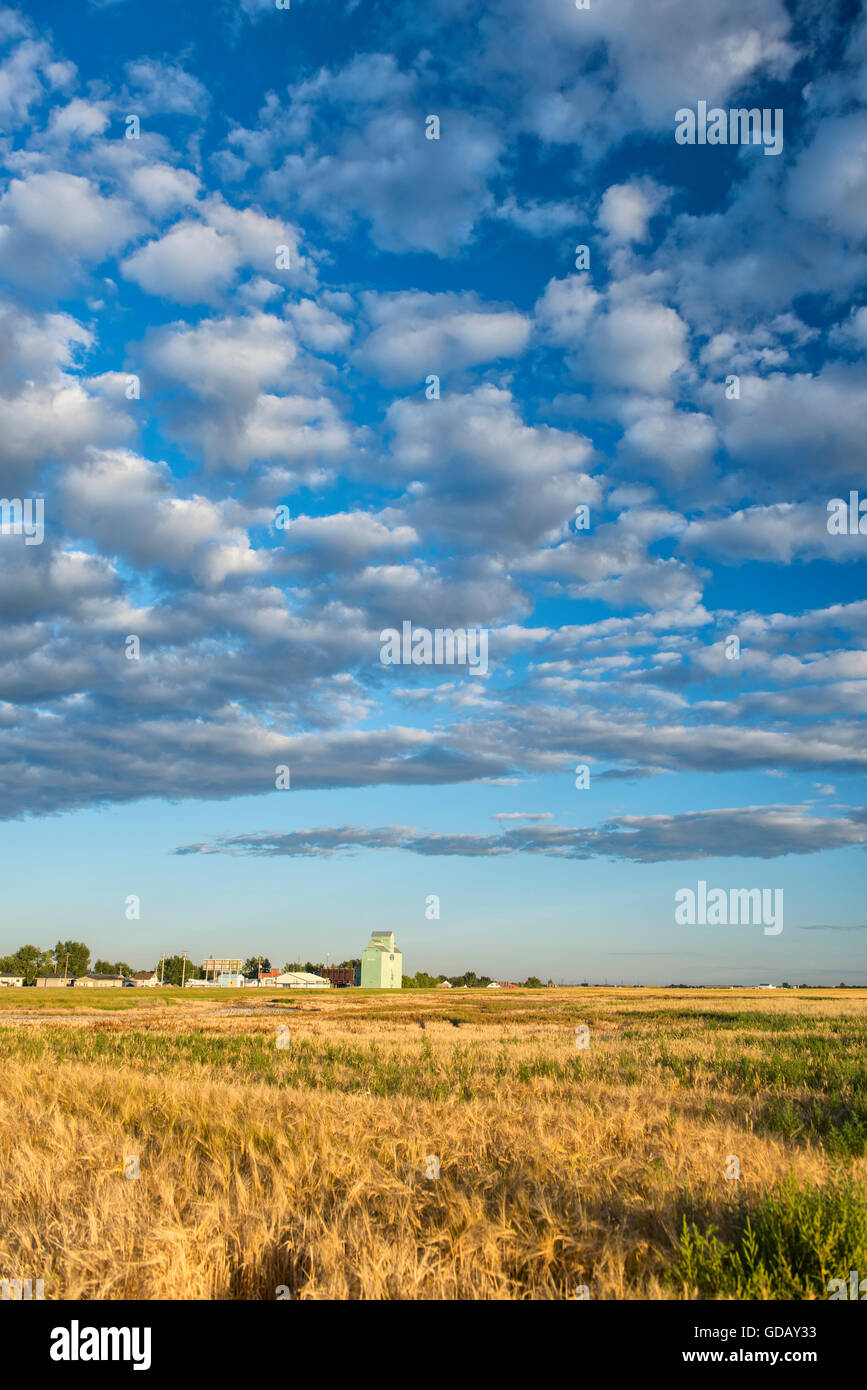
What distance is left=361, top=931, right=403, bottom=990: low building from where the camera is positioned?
158750 millimetres

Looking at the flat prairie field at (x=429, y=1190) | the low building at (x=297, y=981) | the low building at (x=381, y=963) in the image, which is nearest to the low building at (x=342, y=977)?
the low building at (x=297, y=981)

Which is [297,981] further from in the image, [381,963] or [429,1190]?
[429,1190]

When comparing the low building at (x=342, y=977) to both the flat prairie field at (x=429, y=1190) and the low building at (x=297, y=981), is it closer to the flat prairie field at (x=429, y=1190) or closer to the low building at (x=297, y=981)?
the low building at (x=297, y=981)

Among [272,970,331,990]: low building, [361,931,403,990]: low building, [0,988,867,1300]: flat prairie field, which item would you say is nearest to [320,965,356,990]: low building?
[272,970,331,990]: low building

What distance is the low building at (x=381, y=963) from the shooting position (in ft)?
521

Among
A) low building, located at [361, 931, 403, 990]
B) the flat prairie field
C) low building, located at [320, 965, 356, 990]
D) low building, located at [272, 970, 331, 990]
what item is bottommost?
low building, located at [320, 965, 356, 990]

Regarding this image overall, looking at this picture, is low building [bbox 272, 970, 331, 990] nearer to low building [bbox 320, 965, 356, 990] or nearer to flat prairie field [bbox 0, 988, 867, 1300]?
low building [bbox 320, 965, 356, 990]

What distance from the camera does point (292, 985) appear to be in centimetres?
16550

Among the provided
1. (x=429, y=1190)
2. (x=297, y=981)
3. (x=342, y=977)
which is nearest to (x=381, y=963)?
(x=297, y=981)

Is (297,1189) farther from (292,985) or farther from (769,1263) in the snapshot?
(292,985)

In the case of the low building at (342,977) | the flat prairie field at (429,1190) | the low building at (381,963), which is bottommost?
the low building at (342,977)
